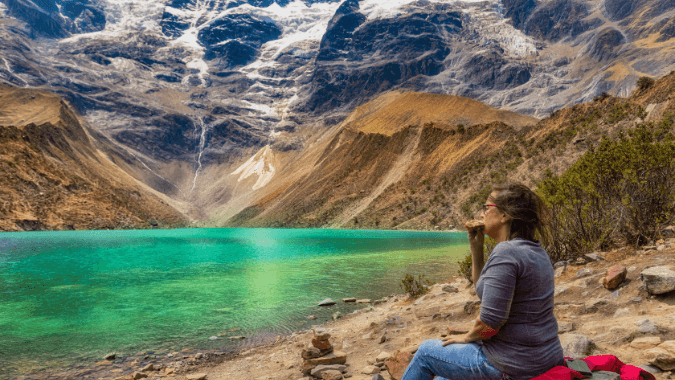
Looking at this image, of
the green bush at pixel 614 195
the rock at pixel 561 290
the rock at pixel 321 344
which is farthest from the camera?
the green bush at pixel 614 195

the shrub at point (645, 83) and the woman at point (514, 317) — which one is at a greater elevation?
the shrub at point (645, 83)

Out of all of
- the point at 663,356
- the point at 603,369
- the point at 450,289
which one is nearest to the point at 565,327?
the point at 663,356

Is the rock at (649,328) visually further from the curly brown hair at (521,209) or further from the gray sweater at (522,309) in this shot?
the curly brown hair at (521,209)

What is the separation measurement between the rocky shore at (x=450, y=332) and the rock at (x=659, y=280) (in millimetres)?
12

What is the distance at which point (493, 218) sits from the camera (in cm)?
360

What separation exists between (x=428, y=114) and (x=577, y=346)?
103216 mm

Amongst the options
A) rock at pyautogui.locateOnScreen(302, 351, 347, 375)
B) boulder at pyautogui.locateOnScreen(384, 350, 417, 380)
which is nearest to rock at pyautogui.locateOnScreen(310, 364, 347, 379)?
rock at pyautogui.locateOnScreen(302, 351, 347, 375)

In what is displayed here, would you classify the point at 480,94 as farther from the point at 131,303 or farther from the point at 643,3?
the point at 131,303

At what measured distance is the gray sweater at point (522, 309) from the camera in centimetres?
308

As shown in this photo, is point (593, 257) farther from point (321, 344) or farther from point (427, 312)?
point (321, 344)

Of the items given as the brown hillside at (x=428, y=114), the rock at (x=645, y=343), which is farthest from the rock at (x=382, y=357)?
the brown hillside at (x=428, y=114)

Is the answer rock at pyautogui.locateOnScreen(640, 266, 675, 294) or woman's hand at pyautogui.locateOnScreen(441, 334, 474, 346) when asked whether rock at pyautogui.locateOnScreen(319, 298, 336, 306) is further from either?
woman's hand at pyautogui.locateOnScreen(441, 334, 474, 346)

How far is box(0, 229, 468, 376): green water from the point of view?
1089cm

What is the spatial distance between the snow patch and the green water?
129989 millimetres
